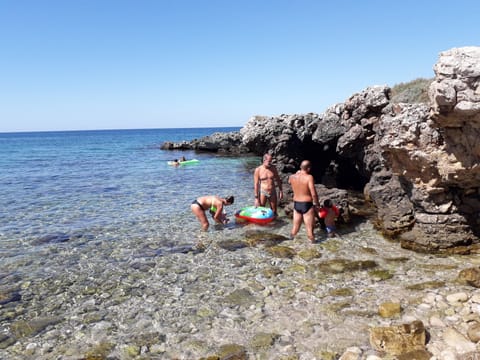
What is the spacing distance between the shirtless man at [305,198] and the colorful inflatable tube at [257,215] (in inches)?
63.1

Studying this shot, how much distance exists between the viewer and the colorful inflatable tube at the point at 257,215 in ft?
38.2

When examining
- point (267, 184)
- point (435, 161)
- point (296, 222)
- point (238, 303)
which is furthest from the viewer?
point (267, 184)

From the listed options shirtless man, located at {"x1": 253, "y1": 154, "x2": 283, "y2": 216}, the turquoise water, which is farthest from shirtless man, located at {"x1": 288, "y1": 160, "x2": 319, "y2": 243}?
the turquoise water

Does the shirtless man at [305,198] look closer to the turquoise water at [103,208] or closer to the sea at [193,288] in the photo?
the sea at [193,288]

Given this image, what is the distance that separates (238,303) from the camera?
652 cm

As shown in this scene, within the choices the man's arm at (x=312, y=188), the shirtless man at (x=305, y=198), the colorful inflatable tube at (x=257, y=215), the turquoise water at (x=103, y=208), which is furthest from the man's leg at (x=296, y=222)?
the turquoise water at (x=103, y=208)

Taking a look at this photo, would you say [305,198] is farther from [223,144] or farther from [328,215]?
[223,144]

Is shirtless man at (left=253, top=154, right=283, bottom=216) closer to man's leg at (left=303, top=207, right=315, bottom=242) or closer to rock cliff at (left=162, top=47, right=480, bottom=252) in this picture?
man's leg at (left=303, top=207, right=315, bottom=242)

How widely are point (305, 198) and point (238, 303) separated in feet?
14.0

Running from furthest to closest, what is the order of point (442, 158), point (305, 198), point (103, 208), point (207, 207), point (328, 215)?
point (103, 208) → point (207, 207) → point (328, 215) → point (305, 198) → point (442, 158)

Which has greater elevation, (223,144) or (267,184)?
(223,144)

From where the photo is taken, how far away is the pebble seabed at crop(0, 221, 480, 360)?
206 inches

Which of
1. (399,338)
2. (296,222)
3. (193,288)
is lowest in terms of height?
(193,288)

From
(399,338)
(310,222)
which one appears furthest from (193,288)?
(310,222)
